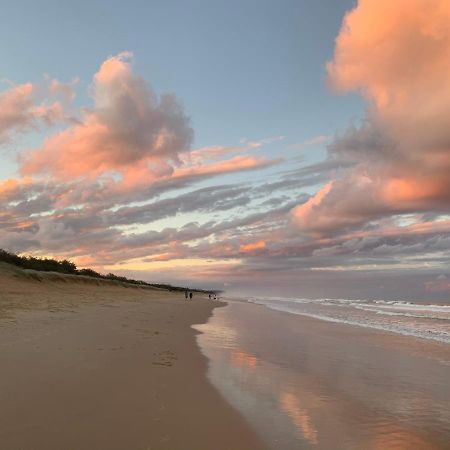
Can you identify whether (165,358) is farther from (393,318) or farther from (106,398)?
(393,318)

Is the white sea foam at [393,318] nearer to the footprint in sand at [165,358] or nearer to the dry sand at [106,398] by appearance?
the footprint in sand at [165,358]

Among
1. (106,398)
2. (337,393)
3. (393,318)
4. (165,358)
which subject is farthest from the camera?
(393,318)

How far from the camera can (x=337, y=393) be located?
30.1 feet

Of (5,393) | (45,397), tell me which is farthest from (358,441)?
(5,393)

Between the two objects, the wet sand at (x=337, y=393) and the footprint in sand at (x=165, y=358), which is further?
the footprint in sand at (x=165, y=358)

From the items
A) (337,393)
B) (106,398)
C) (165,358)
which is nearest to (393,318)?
(165,358)

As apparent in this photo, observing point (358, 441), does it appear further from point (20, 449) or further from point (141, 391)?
point (20, 449)

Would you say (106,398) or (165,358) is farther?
(165,358)

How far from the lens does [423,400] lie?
8.93 metres

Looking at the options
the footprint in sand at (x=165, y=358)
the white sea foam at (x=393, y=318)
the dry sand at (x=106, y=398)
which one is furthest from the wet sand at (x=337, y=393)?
the white sea foam at (x=393, y=318)

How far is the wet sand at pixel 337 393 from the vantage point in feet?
21.1

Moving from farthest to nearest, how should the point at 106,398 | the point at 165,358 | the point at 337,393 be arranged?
1. the point at 165,358
2. the point at 337,393
3. the point at 106,398

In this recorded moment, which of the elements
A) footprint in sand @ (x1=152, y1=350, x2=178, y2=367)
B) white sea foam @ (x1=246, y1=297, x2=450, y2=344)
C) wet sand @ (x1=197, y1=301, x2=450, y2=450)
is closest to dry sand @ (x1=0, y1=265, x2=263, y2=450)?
footprint in sand @ (x1=152, y1=350, x2=178, y2=367)

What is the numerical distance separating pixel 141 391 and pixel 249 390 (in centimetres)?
243
